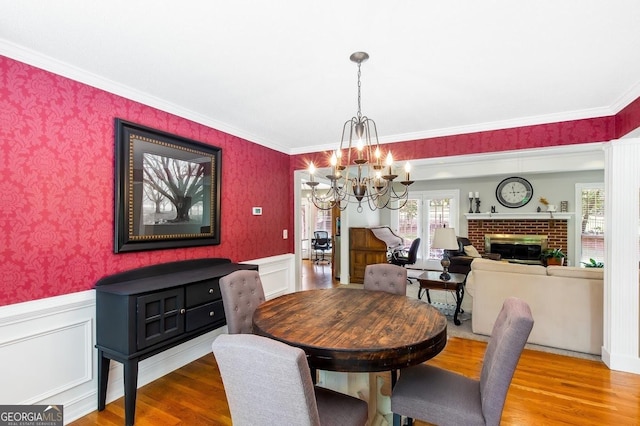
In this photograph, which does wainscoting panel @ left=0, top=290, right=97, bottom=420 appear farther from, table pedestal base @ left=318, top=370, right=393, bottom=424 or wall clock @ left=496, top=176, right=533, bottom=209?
wall clock @ left=496, top=176, right=533, bottom=209

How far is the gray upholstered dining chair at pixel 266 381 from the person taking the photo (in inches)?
43.0

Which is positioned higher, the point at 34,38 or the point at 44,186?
the point at 34,38

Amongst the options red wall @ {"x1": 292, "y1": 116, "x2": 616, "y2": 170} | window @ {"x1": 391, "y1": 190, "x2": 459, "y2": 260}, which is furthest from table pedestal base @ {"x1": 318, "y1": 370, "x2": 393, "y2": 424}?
window @ {"x1": 391, "y1": 190, "x2": 459, "y2": 260}

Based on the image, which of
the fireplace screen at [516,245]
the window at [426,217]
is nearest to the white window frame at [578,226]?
the fireplace screen at [516,245]

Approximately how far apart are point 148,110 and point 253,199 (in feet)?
5.03

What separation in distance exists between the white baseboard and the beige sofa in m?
3.76

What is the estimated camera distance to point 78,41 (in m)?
1.85

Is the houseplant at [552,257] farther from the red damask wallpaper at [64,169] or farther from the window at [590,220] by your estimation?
the red damask wallpaper at [64,169]

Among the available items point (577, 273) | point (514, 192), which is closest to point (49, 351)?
point (577, 273)

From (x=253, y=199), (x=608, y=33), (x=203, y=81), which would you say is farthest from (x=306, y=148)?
(x=608, y=33)

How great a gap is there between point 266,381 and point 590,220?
835 centimetres

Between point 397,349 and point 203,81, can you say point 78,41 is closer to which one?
point 203,81

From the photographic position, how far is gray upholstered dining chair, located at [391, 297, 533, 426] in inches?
55.9

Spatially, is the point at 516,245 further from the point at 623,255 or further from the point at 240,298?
the point at 240,298
